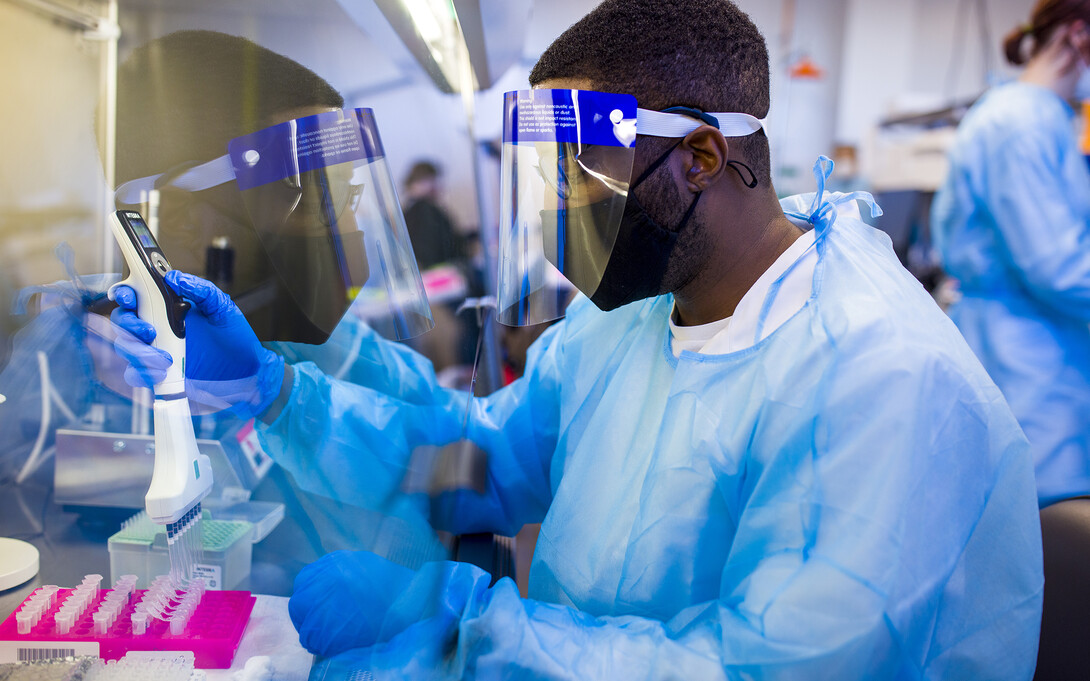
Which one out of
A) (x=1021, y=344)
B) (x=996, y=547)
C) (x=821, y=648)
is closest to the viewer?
(x=821, y=648)

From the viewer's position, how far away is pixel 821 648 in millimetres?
630

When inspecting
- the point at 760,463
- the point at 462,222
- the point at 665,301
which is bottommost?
the point at 760,463

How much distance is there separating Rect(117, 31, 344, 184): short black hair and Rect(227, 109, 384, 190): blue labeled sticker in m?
0.02

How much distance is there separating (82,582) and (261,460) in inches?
9.9

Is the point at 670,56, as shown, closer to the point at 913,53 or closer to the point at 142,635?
the point at 142,635

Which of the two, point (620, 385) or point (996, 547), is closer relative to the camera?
point (996, 547)

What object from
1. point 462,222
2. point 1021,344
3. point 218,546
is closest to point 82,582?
point 218,546

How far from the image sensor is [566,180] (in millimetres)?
835

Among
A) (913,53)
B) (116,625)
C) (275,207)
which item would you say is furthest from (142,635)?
(913,53)

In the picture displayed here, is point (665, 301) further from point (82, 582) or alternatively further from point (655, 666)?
point (82, 582)

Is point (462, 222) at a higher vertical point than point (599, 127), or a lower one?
lower

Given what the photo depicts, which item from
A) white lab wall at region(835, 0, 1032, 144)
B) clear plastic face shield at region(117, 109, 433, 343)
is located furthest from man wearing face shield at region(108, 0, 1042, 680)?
white lab wall at region(835, 0, 1032, 144)

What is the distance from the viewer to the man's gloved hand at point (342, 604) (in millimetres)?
755

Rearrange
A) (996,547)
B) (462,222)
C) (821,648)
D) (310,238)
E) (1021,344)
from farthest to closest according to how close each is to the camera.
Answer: (1021,344)
(462,222)
(310,238)
(996,547)
(821,648)
